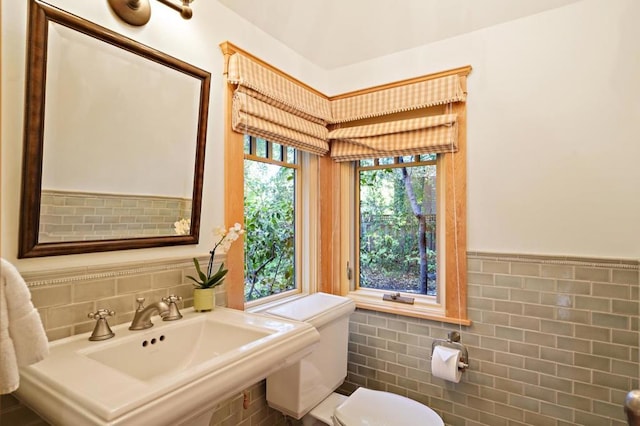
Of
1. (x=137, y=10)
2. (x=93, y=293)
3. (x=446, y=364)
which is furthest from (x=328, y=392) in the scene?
(x=137, y=10)

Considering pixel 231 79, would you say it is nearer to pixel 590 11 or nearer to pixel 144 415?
pixel 144 415

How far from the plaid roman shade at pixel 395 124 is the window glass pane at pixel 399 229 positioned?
0.69ft

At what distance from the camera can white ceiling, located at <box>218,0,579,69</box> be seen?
1714 millimetres

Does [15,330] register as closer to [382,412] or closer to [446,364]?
[382,412]

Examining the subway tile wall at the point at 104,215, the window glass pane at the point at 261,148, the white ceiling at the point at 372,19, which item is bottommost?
the subway tile wall at the point at 104,215

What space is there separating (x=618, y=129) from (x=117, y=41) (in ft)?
7.03

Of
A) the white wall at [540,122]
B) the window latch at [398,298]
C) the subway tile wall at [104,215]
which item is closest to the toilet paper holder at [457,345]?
the window latch at [398,298]

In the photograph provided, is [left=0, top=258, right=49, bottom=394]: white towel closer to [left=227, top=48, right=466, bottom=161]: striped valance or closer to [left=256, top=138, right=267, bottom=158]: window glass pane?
[left=227, top=48, right=466, bottom=161]: striped valance

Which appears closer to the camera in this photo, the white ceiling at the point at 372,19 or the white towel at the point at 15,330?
the white towel at the point at 15,330

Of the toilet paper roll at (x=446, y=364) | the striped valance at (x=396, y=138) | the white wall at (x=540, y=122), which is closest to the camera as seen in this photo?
the white wall at (x=540, y=122)

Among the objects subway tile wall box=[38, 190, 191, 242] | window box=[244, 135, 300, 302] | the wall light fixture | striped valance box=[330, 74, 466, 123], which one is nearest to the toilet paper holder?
window box=[244, 135, 300, 302]

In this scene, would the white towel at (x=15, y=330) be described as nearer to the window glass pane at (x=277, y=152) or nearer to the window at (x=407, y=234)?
the window glass pane at (x=277, y=152)

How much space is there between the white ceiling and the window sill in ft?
5.18

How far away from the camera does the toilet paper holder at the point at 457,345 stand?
1813 mm
